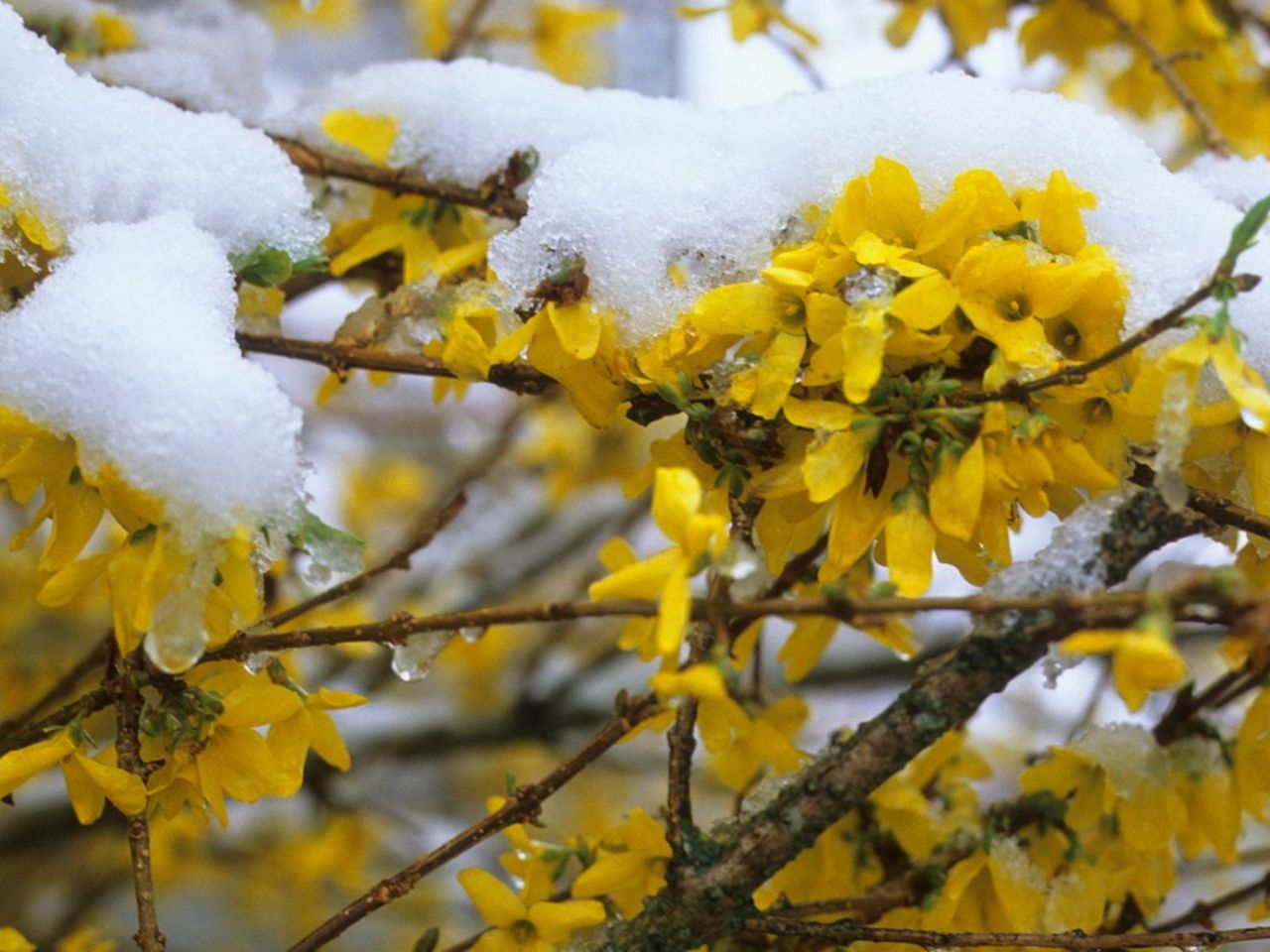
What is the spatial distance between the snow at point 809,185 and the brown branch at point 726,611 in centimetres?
23

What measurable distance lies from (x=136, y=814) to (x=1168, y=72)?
1.24m

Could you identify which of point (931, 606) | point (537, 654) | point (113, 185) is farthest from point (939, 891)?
point (537, 654)

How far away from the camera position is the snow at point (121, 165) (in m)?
0.86

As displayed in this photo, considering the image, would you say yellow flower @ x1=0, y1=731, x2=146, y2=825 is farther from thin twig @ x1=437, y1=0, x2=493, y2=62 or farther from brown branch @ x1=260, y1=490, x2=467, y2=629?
thin twig @ x1=437, y1=0, x2=493, y2=62

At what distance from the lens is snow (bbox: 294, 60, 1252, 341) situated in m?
0.84

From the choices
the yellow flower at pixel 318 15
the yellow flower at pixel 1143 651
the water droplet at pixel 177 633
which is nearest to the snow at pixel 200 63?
the water droplet at pixel 177 633

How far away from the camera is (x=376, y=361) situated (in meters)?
0.97

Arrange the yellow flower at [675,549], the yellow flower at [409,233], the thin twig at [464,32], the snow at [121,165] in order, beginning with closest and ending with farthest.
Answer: the yellow flower at [675,549], the snow at [121,165], the yellow flower at [409,233], the thin twig at [464,32]

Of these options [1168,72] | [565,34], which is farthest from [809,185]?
[565,34]

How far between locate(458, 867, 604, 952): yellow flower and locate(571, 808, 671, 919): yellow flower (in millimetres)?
25

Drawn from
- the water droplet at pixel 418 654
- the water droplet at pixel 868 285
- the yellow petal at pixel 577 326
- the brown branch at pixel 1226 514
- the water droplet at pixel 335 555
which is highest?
the water droplet at pixel 868 285

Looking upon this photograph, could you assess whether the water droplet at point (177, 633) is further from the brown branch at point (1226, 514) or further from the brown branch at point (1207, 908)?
the brown branch at point (1207, 908)

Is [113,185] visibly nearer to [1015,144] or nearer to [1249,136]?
[1015,144]

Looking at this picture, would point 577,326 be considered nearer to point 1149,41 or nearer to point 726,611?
point 726,611
